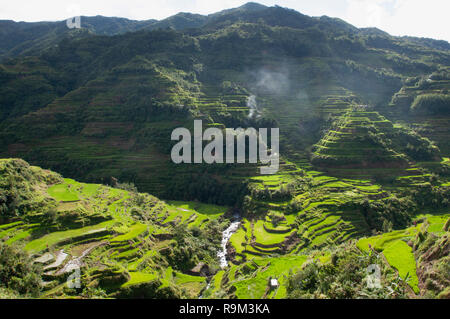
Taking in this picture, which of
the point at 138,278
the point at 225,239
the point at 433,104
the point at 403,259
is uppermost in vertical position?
the point at 433,104

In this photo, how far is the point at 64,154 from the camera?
224 feet

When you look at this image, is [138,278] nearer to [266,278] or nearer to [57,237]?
[57,237]

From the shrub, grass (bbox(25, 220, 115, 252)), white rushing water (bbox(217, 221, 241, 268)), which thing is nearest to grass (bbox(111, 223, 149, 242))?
grass (bbox(25, 220, 115, 252))

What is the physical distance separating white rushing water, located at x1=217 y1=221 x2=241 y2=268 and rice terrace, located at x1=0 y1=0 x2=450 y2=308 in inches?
13.0

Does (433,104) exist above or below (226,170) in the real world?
above

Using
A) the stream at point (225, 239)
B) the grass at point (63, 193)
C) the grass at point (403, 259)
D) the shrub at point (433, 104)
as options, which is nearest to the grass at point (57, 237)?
the grass at point (63, 193)

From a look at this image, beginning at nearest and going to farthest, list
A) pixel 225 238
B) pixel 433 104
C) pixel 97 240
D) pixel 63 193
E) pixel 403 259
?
pixel 403 259
pixel 97 240
pixel 63 193
pixel 225 238
pixel 433 104

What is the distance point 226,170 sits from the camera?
6266 cm

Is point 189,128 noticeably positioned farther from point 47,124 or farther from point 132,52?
point 132,52

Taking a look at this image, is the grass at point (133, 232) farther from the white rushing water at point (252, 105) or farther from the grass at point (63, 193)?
the white rushing water at point (252, 105)

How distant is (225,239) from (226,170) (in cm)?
1912

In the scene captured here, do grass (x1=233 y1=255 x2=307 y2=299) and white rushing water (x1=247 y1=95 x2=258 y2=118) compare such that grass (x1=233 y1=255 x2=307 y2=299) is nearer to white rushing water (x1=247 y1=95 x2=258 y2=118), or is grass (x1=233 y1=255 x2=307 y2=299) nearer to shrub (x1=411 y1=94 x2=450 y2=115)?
white rushing water (x1=247 y1=95 x2=258 y2=118)

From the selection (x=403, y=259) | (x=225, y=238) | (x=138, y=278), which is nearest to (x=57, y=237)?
(x=138, y=278)
